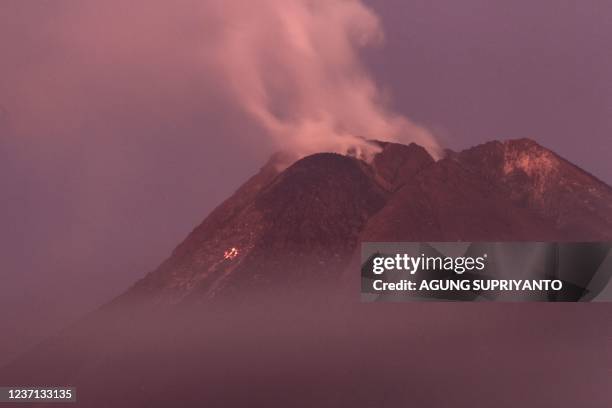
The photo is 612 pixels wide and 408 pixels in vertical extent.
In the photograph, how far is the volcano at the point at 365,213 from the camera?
42.5 meters

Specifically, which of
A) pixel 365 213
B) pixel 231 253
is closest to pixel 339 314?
pixel 231 253

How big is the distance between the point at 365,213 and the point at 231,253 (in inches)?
304

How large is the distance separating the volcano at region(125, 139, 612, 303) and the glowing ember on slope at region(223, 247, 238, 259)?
0.06 m

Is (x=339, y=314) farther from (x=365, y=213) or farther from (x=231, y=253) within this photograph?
(x=365, y=213)

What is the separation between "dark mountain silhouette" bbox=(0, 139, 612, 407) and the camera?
113 feet

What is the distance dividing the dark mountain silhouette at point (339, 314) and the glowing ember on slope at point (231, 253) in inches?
5.7

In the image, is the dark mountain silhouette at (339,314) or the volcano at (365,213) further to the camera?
the volcano at (365,213)

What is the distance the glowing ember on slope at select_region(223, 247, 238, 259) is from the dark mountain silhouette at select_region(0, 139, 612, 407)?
145mm

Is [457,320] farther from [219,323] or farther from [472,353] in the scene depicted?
[219,323]

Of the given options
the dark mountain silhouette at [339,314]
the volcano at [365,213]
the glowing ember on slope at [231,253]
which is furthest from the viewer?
the glowing ember on slope at [231,253]

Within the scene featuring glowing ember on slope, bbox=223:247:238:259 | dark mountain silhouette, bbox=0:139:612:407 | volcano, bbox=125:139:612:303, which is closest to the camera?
dark mountain silhouette, bbox=0:139:612:407

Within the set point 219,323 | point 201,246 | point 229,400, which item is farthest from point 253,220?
point 229,400

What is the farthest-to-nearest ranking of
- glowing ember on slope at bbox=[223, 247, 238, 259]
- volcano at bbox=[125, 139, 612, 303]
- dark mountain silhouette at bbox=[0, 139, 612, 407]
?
1. glowing ember on slope at bbox=[223, 247, 238, 259]
2. volcano at bbox=[125, 139, 612, 303]
3. dark mountain silhouette at bbox=[0, 139, 612, 407]

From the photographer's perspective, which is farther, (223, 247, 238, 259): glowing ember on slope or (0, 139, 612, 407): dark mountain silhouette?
(223, 247, 238, 259): glowing ember on slope
